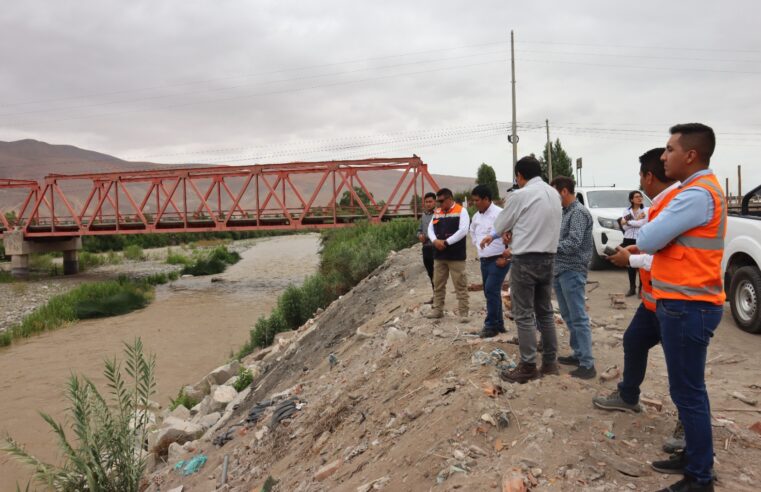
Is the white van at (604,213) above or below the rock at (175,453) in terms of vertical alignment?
above

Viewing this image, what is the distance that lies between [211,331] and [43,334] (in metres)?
5.30

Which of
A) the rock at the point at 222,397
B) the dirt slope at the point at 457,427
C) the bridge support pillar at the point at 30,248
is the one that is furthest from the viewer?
the bridge support pillar at the point at 30,248

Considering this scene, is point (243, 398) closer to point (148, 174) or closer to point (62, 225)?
point (148, 174)

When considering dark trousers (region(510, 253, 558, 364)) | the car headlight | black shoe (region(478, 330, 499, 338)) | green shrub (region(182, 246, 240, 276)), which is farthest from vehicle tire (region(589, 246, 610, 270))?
green shrub (region(182, 246, 240, 276))

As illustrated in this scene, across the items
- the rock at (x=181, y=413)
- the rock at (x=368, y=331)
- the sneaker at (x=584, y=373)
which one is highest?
the sneaker at (x=584, y=373)

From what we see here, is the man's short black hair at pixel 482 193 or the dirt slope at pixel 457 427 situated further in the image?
the man's short black hair at pixel 482 193

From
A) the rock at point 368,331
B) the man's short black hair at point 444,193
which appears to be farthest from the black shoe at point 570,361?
the rock at point 368,331

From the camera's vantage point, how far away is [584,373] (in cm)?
397

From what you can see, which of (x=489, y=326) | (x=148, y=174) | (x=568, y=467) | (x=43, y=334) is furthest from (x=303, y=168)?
(x=568, y=467)

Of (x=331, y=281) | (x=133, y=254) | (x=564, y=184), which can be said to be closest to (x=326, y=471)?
(x=564, y=184)

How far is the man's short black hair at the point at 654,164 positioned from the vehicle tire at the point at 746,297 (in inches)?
150

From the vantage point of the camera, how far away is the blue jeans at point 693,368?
241 cm

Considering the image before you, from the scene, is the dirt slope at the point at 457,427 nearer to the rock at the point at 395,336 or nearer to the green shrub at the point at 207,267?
the rock at the point at 395,336

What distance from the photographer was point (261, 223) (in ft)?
87.0
